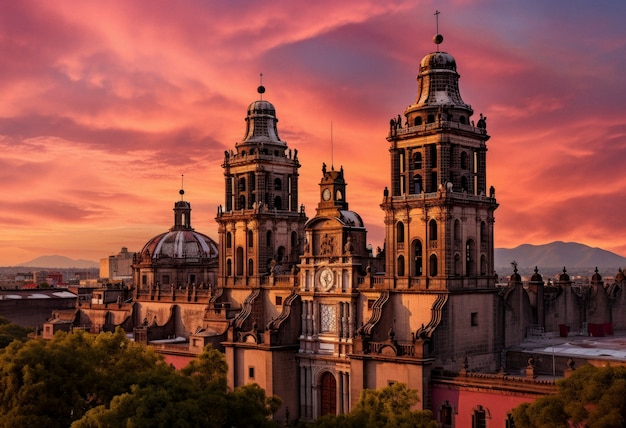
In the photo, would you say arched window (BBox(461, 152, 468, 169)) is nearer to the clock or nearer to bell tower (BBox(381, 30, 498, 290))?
bell tower (BBox(381, 30, 498, 290))

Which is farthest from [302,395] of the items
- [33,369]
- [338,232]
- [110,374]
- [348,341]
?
[33,369]

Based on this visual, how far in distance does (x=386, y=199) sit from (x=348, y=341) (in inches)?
478

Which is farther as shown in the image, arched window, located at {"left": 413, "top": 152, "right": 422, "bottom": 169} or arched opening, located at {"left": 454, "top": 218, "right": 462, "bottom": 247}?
arched window, located at {"left": 413, "top": 152, "right": 422, "bottom": 169}

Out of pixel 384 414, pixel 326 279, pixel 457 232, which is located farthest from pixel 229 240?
pixel 384 414

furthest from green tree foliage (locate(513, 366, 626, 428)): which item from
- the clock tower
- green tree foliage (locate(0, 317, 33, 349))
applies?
green tree foliage (locate(0, 317, 33, 349))

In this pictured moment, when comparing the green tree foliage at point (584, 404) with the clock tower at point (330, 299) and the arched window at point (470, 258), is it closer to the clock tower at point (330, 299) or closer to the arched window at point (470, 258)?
the arched window at point (470, 258)

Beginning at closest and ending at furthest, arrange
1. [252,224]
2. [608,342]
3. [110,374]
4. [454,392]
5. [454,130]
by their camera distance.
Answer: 1. [110,374]
2. [454,392]
3. [454,130]
4. [608,342]
5. [252,224]

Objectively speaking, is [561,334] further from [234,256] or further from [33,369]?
[33,369]

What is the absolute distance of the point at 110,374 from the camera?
54469 mm

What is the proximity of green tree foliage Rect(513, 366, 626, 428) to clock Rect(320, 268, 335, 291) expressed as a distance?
26992 millimetres

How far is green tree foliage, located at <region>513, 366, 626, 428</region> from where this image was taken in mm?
42938

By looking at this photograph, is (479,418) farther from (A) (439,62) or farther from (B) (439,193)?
(A) (439,62)

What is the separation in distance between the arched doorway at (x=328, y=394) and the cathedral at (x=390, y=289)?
141mm

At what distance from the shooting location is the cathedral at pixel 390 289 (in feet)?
205
